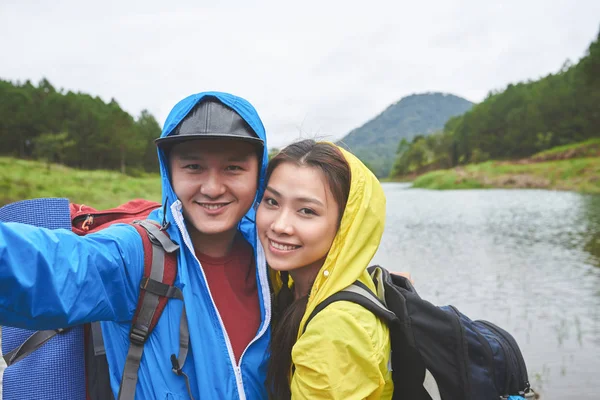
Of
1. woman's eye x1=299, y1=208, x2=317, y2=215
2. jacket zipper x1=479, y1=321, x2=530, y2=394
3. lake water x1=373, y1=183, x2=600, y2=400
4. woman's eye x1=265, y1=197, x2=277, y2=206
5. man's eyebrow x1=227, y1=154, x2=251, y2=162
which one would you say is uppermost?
man's eyebrow x1=227, y1=154, x2=251, y2=162

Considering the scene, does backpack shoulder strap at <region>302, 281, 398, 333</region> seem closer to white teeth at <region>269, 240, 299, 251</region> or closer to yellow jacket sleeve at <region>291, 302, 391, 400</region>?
yellow jacket sleeve at <region>291, 302, 391, 400</region>

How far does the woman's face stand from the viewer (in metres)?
2.30

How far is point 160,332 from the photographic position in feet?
6.20

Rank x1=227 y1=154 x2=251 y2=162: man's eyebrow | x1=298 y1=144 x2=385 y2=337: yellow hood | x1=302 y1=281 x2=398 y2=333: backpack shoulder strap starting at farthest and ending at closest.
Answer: x1=227 y1=154 x2=251 y2=162: man's eyebrow
x1=298 y1=144 x2=385 y2=337: yellow hood
x1=302 y1=281 x2=398 y2=333: backpack shoulder strap

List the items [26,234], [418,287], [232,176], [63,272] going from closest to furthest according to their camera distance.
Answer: [26,234]
[63,272]
[232,176]
[418,287]

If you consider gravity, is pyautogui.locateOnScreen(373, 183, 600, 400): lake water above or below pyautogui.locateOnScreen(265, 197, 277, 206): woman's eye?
below

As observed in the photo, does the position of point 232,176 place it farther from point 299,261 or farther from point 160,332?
point 160,332

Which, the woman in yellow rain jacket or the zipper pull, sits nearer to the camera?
the woman in yellow rain jacket

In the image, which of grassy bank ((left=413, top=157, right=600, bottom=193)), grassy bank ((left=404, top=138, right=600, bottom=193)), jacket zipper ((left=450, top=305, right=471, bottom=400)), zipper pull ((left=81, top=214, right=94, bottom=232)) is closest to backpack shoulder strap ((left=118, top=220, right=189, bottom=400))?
zipper pull ((left=81, top=214, right=94, bottom=232))

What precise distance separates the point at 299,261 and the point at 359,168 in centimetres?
59

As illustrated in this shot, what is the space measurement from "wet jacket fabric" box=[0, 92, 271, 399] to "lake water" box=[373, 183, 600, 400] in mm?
5527

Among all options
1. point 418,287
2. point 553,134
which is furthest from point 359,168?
point 553,134

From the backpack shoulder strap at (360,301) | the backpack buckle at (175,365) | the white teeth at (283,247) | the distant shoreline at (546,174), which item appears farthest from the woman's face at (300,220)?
the distant shoreline at (546,174)

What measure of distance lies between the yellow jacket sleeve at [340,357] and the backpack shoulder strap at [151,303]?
528 millimetres
